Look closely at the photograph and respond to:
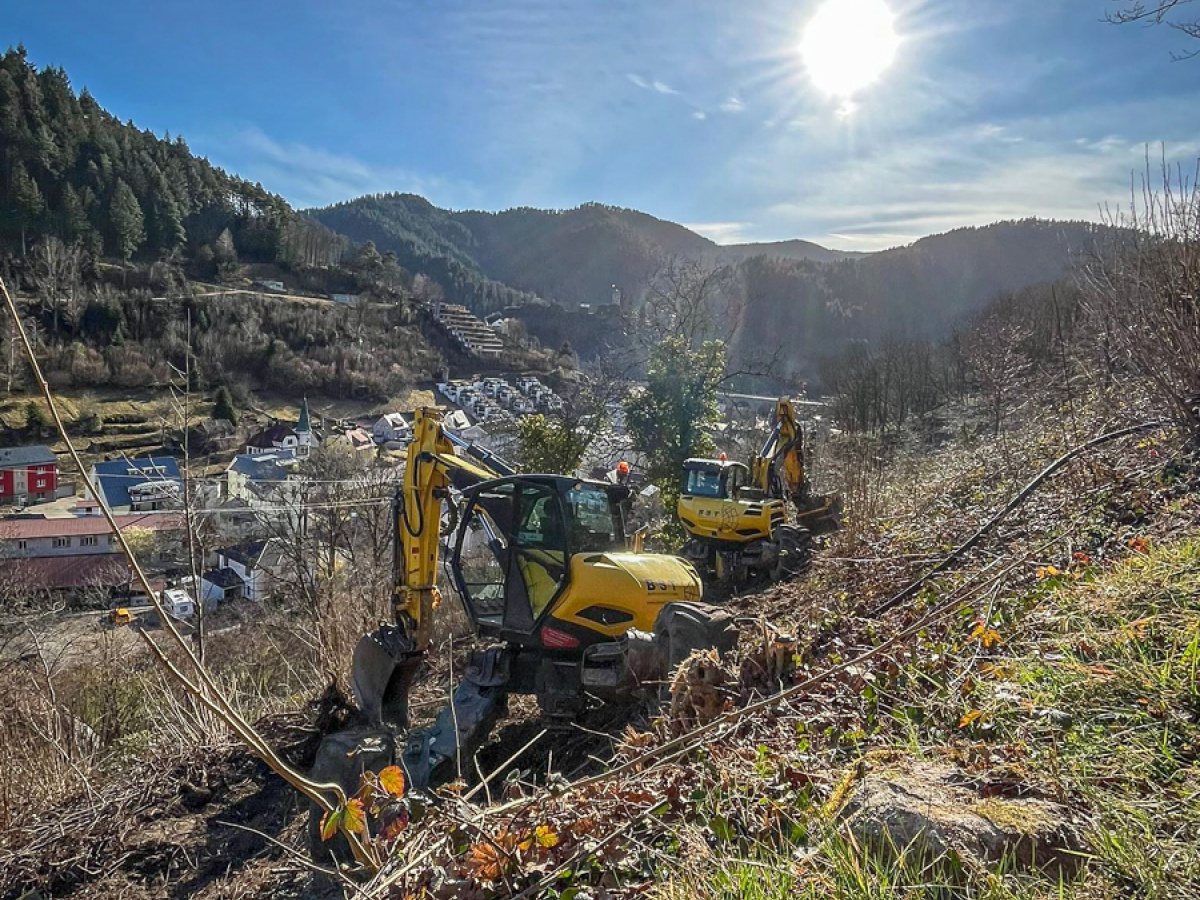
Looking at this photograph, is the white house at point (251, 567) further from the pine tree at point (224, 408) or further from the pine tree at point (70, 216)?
the pine tree at point (70, 216)

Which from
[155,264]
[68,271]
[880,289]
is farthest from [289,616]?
[880,289]

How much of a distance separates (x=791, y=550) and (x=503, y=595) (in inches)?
228

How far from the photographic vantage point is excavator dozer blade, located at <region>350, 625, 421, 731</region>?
6.16 meters

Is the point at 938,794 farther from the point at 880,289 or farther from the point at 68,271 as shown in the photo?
the point at 880,289

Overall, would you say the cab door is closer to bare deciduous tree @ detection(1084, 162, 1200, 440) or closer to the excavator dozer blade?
→ the excavator dozer blade

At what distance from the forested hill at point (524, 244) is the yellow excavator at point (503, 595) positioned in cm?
10432

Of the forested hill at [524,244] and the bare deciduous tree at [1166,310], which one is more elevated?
the forested hill at [524,244]

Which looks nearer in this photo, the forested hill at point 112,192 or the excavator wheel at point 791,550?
the excavator wheel at point 791,550

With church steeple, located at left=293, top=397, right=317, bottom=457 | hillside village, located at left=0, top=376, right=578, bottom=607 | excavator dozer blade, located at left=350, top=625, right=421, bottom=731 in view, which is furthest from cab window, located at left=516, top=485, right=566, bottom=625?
church steeple, located at left=293, top=397, right=317, bottom=457

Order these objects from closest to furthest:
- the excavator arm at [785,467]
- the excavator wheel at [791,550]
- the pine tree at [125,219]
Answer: the excavator wheel at [791,550], the excavator arm at [785,467], the pine tree at [125,219]

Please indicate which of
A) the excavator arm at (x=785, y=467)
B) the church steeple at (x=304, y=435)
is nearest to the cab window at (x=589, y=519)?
the excavator arm at (x=785, y=467)

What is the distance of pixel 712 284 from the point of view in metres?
26.5

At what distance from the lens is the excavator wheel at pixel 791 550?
34.5 feet

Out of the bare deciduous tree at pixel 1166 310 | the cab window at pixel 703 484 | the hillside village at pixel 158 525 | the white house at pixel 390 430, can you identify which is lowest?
the hillside village at pixel 158 525
